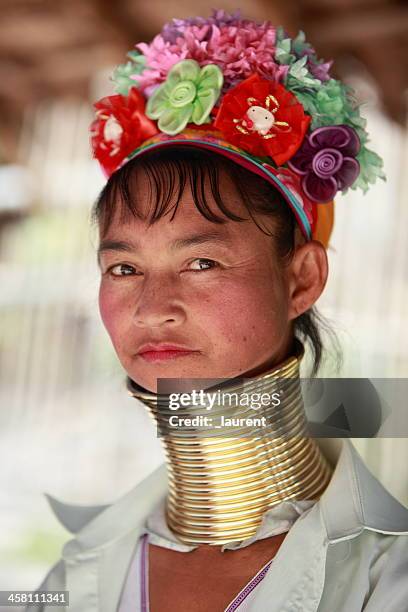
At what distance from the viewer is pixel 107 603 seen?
1631mm

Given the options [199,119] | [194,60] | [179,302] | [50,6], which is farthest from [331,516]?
[50,6]

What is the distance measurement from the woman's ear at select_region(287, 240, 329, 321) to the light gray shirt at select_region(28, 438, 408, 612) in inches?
12.5

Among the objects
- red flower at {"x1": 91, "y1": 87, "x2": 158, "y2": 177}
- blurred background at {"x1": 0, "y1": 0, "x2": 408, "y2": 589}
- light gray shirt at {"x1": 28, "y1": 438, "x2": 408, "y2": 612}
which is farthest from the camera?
blurred background at {"x1": 0, "y1": 0, "x2": 408, "y2": 589}

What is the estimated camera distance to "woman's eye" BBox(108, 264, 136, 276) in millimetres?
1604

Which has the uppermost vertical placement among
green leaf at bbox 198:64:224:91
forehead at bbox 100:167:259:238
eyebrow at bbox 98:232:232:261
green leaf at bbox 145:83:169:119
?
green leaf at bbox 198:64:224:91

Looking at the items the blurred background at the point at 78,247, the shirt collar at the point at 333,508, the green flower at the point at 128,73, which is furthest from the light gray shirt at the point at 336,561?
the blurred background at the point at 78,247

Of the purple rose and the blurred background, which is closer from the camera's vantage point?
the purple rose

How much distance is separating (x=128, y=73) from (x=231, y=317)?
698 mm

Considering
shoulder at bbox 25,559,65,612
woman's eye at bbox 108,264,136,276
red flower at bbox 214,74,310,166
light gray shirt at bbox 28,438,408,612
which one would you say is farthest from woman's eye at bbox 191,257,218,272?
shoulder at bbox 25,559,65,612

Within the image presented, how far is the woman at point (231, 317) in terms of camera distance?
149 centimetres

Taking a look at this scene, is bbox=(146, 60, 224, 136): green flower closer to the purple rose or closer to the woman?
the woman

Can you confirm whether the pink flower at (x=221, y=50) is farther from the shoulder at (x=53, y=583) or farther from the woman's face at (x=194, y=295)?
the shoulder at (x=53, y=583)

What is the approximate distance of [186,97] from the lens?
163cm

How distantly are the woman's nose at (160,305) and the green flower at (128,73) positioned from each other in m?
0.57
